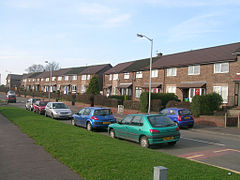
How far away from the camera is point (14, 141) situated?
10039 millimetres

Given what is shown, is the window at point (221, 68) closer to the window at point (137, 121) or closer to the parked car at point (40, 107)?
the window at point (137, 121)

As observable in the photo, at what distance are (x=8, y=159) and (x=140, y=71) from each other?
33.4 m

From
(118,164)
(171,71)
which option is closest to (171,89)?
(171,71)

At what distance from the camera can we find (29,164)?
6.71 meters

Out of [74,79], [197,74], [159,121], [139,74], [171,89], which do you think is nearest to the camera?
[159,121]

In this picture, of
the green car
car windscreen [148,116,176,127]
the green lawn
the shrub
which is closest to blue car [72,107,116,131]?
the green car

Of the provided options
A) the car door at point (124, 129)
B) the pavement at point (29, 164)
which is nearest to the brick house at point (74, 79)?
the car door at point (124, 129)

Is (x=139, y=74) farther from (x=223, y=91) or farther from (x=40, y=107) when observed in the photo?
(x=40, y=107)

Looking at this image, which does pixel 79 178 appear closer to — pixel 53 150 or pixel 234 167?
pixel 53 150

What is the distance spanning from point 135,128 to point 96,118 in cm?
449

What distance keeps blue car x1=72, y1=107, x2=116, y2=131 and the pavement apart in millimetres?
5419

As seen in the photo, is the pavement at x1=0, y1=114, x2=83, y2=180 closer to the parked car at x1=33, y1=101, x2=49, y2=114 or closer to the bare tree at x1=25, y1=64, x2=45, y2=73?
the parked car at x1=33, y1=101, x2=49, y2=114

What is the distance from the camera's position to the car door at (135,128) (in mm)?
10476

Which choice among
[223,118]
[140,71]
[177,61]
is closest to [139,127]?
[223,118]
